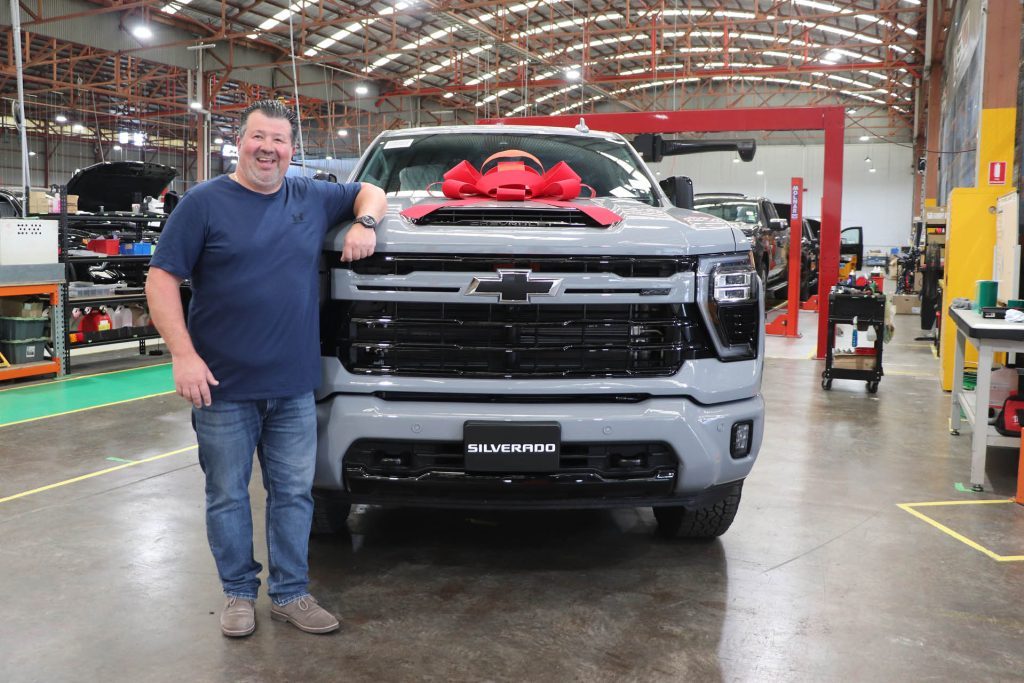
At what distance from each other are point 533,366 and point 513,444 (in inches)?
10.9

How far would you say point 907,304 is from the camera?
49.9ft

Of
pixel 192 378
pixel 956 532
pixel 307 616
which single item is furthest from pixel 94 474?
pixel 956 532

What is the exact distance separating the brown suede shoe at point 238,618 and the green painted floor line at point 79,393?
13.0 ft

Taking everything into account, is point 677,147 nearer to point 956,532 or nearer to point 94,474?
point 956,532

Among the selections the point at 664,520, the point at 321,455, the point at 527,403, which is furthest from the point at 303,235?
the point at 664,520

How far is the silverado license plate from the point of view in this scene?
2.62 metres

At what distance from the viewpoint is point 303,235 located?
2.58 meters

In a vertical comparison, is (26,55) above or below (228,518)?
above

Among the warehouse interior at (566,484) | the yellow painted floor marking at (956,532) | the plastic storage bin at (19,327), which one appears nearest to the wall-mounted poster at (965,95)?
the warehouse interior at (566,484)

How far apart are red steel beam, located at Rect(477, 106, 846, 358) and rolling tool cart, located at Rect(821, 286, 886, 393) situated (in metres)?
1.43

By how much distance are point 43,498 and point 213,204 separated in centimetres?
239

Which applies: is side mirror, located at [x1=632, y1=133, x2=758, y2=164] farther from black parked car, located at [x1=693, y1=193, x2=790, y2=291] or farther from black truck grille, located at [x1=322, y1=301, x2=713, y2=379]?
black truck grille, located at [x1=322, y1=301, x2=713, y2=379]

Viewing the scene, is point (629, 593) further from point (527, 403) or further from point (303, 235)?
point (303, 235)

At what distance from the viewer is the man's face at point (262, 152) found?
2.48 metres
